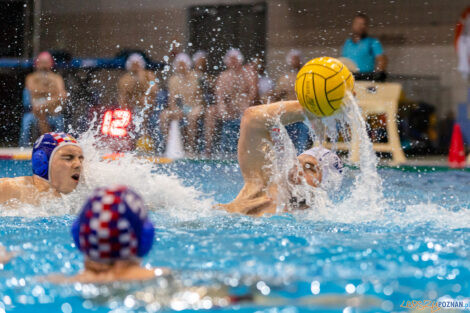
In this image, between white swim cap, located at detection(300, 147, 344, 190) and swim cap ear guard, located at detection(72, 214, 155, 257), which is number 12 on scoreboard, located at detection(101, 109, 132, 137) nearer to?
white swim cap, located at detection(300, 147, 344, 190)

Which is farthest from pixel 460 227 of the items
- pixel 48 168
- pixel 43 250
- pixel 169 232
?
pixel 48 168

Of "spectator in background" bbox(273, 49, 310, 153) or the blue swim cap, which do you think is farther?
"spectator in background" bbox(273, 49, 310, 153)

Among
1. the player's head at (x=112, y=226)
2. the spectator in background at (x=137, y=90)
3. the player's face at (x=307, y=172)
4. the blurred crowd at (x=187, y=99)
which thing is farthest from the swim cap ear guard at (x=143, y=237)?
the spectator in background at (x=137, y=90)

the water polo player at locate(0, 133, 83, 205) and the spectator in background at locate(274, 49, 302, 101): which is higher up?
the spectator in background at locate(274, 49, 302, 101)

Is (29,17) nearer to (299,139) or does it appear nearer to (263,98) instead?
(263,98)

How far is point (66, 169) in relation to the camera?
12.9ft

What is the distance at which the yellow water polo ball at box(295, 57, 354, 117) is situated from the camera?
3.06m

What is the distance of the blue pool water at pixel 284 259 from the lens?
2.06 m

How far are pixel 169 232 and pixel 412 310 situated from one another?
1507 mm

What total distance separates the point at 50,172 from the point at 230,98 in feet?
16.7

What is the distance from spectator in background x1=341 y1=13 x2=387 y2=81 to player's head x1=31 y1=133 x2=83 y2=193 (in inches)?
207

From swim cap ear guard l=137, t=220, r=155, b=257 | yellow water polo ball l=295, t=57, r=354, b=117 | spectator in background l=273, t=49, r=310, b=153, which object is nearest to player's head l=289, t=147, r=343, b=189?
yellow water polo ball l=295, t=57, r=354, b=117

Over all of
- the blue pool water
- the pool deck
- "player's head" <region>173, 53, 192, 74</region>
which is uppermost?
"player's head" <region>173, 53, 192, 74</region>

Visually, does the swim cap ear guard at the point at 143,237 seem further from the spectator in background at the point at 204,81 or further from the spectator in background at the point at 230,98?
the spectator in background at the point at 204,81
